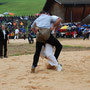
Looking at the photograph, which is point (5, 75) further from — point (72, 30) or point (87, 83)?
point (72, 30)

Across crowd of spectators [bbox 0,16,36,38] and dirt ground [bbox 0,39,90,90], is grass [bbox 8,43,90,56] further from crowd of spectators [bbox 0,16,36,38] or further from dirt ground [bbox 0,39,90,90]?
crowd of spectators [bbox 0,16,36,38]

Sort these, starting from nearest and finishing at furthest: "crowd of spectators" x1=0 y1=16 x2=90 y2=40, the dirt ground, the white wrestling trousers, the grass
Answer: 1. the dirt ground
2. the white wrestling trousers
3. the grass
4. "crowd of spectators" x1=0 y1=16 x2=90 y2=40

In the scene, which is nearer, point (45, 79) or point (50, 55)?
point (45, 79)

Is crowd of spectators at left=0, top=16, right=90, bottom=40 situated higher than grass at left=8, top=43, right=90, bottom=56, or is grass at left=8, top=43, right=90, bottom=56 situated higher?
grass at left=8, top=43, right=90, bottom=56

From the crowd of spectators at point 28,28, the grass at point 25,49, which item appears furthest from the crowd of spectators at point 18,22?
the grass at point 25,49

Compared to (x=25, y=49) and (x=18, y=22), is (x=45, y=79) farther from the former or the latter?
(x=18, y=22)

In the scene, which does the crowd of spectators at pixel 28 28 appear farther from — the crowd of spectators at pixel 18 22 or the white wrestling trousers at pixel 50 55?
the white wrestling trousers at pixel 50 55

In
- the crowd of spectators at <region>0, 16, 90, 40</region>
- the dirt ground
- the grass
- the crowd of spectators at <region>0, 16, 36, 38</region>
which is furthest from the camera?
the crowd of spectators at <region>0, 16, 36, 38</region>

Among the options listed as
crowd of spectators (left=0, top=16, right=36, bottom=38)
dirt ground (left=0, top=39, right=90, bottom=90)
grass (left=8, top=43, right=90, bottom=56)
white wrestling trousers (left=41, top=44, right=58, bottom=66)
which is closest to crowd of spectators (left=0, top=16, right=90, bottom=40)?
crowd of spectators (left=0, top=16, right=36, bottom=38)

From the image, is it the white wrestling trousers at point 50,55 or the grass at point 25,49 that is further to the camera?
the grass at point 25,49

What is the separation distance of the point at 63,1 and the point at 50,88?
29.5m

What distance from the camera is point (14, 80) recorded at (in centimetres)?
632

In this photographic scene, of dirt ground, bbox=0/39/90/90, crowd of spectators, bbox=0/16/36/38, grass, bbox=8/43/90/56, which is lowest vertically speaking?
crowd of spectators, bbox=0/16/36/38

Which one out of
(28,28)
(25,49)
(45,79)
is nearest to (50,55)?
(45,79)
